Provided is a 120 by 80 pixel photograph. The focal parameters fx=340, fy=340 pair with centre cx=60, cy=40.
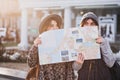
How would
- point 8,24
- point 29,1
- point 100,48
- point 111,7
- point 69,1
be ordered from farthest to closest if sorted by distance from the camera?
point 8,24, point 29,1, point 69,1, point 111,7, point 100,48

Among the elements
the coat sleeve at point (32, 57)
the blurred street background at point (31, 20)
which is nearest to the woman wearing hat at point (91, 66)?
the coat sleeve at point (32, 57)

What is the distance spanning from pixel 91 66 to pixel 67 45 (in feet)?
0.86

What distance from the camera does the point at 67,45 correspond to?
9.09ft

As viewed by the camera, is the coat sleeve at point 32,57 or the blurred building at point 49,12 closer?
the coat sleeve at point 32,57

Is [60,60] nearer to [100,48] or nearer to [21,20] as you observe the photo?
[100,48]

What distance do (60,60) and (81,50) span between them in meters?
0.19

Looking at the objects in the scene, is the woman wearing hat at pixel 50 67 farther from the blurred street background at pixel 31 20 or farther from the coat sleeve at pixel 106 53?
the blurred street background at pixel 31 20

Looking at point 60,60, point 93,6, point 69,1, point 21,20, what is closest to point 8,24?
point 21,20

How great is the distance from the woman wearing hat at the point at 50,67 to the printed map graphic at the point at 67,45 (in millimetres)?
35

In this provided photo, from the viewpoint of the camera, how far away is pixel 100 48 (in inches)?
108

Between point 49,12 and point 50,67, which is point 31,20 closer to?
point 49,12

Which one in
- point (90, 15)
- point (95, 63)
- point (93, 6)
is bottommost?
point (95, 63)

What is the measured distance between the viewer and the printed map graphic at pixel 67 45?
2738 mm

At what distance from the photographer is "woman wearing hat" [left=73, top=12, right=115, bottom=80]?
2729 mm
